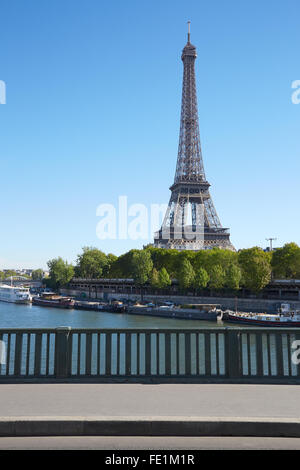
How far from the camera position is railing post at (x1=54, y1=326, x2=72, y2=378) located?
7.30 meters

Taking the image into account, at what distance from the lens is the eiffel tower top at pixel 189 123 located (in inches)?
4348

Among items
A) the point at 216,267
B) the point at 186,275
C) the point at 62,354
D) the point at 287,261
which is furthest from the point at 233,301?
the point at 62,354

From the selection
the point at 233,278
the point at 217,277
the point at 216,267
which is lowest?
the point at 233,278

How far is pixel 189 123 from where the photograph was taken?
11206 cm

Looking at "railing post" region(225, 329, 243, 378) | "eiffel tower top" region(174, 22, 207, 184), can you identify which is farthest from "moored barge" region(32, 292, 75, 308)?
"railing post" region(225, 329, 243, 378)

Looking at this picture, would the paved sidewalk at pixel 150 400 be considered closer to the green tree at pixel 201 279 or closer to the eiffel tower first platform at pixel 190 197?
the green tree at pixel 201 279

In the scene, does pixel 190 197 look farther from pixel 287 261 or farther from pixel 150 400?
pixel 150 400

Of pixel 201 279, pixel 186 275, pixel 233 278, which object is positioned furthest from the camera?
pixel 186 275

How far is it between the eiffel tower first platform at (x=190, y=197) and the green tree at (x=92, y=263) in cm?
1950

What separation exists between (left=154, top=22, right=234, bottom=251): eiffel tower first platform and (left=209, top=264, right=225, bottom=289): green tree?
26.6m

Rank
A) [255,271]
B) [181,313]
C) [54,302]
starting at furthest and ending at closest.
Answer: [54,302], [255,271], [181,313]

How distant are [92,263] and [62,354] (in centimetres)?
10523

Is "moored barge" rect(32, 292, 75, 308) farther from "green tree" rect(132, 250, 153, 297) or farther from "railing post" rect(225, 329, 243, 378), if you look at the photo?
"railing post" rect(225, 329, 243, 378)
